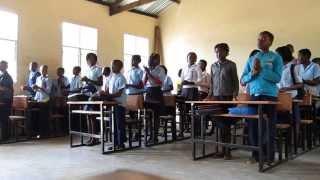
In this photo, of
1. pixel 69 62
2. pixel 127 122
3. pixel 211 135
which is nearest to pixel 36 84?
pixel 69 62

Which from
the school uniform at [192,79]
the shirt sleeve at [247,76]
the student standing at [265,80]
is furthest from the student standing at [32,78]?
the student standing at [265,80]

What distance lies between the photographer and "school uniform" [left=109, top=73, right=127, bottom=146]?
5.51m

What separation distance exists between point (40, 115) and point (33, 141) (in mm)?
834

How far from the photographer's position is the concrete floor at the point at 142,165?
382 centimetres

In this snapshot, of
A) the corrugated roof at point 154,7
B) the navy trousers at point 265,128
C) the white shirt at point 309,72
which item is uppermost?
the corrugated roof at point 154,7

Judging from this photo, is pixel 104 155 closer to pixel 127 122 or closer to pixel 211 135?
pixel 127 122

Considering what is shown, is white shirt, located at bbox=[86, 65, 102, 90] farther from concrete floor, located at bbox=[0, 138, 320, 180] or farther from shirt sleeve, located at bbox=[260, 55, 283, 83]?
shirt sleeve, located at bbox=[260, 55, 283, 83]

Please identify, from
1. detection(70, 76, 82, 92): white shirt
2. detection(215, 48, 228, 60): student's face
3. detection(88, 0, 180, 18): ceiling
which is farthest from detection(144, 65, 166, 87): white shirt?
detection(88, 0, 180, 18): ceiling

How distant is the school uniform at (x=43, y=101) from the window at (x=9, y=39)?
35.0 inches

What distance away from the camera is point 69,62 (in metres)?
9.57

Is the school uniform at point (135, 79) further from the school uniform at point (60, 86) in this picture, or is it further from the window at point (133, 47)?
the window at point (133, 47)

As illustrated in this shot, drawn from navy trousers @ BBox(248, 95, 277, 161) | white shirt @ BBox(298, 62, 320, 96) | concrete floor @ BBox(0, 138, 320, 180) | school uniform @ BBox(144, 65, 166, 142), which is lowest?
concrete floor @ BBox(0, 138, 320, 180)

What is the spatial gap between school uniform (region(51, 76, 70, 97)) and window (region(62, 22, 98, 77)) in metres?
0.73

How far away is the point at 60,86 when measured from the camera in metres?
8.56
